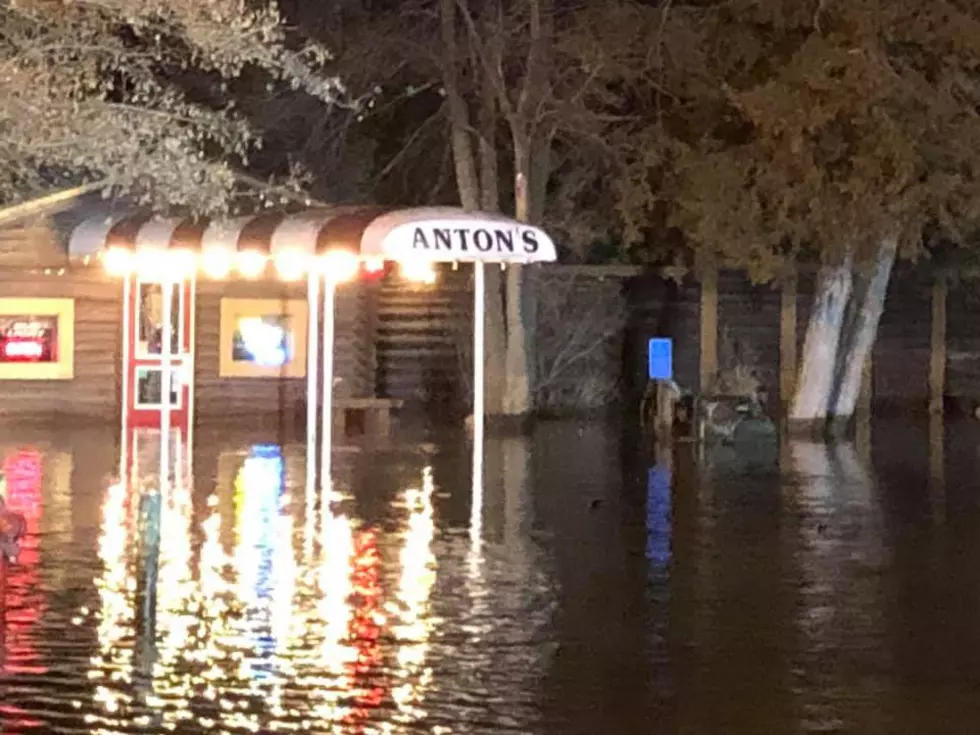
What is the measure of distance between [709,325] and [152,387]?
8745 millimetres

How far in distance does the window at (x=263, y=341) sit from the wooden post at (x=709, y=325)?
6.47 metres

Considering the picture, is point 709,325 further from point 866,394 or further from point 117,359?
point 117,359

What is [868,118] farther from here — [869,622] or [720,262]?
[869,622]

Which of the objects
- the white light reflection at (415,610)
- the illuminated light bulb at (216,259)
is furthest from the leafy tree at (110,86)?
the illuminated light bulb at (216,259)

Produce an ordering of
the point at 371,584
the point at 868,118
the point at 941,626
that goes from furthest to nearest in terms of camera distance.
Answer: the point at 868,118 < the point at 371,584 < the point at 941,626

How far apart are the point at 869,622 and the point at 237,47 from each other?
6558mm

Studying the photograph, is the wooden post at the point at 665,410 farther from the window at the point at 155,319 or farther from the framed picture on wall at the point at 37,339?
the framed picture on wall at the point at 37,339

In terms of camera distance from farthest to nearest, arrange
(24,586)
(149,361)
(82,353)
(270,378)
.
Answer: (270,378)
(82,353)
(149,361)
(24,586)

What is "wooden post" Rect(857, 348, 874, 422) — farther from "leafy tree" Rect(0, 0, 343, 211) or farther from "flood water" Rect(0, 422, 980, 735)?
"leafy tree" Rect(0, 0, 343, 211)

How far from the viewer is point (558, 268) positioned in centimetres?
2962

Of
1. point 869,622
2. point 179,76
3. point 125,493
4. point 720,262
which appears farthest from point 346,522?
point 179,76

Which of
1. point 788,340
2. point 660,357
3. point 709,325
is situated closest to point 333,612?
point 660,357

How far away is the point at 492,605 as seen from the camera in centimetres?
1197

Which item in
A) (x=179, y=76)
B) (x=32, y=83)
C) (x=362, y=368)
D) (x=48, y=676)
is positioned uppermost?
(x=179, y=76)
